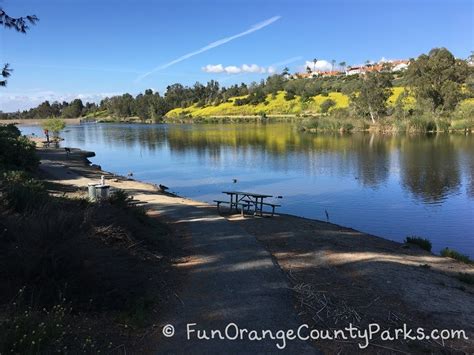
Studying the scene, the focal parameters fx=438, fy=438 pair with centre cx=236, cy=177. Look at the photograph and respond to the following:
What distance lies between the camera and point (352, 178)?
1163 inches

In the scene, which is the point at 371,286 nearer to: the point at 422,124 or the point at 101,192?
the point at 101,192

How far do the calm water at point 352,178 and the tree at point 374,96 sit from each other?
16806 millimetres

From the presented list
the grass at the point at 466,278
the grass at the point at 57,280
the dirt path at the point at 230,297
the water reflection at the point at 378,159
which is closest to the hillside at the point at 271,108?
the water reflection at the point at 378,159

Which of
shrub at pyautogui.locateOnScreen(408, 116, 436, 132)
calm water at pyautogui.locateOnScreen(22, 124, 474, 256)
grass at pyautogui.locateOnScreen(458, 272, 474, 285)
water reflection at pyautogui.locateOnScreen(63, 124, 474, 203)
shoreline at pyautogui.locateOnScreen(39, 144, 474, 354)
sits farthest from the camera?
shrub at pyautogui.locateOnScreen(408, 116, 436, 132)

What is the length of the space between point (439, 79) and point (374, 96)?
31.6 ft

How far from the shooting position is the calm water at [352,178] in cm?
1883

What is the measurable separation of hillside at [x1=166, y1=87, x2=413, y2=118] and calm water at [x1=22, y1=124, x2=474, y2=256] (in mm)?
61114

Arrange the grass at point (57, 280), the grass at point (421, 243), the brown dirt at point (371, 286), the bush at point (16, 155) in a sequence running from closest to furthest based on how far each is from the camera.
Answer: the grass at point (57, 280), the brown dirt at point (371, 286), the grass at point (421, 243), the bush at point (16, 155)

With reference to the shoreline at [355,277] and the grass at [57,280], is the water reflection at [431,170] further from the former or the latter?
the grass at [57,280]

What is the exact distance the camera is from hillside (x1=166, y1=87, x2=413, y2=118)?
11788 centimetres

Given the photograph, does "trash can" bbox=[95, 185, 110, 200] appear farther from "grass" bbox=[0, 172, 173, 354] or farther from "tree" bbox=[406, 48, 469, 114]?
"tree" bbox=[406, 48, 469, 114]

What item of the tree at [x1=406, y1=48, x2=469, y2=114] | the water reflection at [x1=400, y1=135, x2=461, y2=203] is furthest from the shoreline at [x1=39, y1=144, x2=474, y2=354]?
the tree at [x1=406, y1=48, x2=469, y2=114]

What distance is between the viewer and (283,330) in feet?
19.3

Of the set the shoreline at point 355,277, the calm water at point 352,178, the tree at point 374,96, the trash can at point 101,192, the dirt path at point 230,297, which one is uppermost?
the tree at point 374,96
